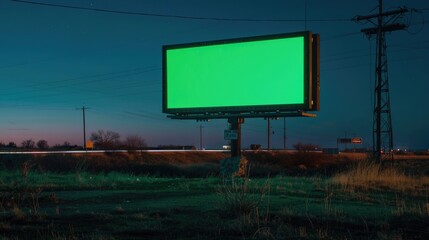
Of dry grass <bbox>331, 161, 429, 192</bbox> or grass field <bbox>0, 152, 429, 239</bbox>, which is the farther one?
dry grass <bbox>331, 161, 429, 192</bbox>

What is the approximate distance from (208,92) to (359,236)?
1748 cm

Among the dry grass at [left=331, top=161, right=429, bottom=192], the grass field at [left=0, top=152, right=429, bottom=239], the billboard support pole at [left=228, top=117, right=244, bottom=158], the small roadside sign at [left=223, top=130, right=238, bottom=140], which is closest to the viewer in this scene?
the grass field at [left=0, top=152, right=429, bottom=239]

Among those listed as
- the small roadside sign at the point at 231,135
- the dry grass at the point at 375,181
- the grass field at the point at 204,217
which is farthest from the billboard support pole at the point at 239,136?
the grass field at the point at 204,217

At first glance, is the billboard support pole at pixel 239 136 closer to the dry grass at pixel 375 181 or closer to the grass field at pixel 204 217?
the dry grass at pixel 375 181

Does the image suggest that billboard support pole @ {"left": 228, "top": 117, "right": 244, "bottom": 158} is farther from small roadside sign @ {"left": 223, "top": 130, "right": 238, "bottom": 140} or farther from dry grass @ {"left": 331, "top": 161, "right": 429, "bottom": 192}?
dry grass @ {"left": 331, "top": 161, "right": 429, "bottom": 192}

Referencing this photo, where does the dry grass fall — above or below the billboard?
below

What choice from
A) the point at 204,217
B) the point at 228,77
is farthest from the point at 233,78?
the point at 204,217

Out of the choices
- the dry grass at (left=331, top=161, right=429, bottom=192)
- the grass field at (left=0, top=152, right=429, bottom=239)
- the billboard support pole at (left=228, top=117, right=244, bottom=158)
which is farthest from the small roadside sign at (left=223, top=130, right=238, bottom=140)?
the grass field at (left=0, top=152, right=429, bottom=239)

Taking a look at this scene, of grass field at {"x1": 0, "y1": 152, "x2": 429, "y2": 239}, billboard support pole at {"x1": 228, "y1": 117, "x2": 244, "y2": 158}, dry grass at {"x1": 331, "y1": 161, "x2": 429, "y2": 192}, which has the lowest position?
dry grass at {"x1": 331, "y1": 161, "x2": 429, "y2": 192}

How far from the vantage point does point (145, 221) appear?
962cm

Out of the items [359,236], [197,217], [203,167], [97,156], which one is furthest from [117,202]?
[97,156]

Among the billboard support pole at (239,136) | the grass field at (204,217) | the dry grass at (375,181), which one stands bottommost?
the dry grass at (375,181)

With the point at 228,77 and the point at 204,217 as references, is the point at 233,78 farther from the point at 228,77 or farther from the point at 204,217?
the point at 204,217

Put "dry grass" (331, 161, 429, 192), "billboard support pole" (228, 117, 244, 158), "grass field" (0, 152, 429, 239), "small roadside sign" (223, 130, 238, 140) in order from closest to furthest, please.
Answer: "grass field" (0, 152, 429, 239) → "dry grass" (331, 161, 429, 192) → "small roadside sign" (223, 130, 238, 140) → "billboard support pole" (228, 117, 244, 158)
